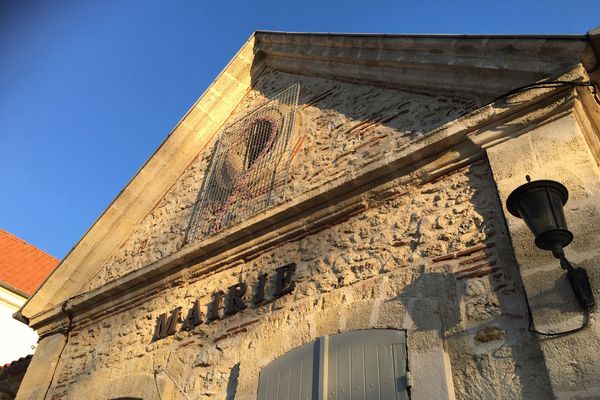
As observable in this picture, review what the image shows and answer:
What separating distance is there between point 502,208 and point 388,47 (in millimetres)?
2385

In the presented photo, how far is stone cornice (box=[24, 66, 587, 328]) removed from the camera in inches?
151

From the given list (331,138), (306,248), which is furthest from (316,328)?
(331,138)

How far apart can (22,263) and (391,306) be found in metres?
14.8

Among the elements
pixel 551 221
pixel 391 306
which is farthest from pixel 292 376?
pixel 551 221

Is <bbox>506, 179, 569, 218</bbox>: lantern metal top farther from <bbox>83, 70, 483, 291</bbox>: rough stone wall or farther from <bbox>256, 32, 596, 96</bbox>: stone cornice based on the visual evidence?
<bbox>83, 70, 483, 291</bbox>: rough stone wall

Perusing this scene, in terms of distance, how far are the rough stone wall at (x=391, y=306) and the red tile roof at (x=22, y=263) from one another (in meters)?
10.3

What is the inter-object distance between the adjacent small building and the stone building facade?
8.43 metres

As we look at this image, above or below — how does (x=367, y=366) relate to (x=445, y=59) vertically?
below

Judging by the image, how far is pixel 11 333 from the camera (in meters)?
14.2

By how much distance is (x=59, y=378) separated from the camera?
594 cm

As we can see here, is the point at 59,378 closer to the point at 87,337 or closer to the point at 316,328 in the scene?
the point at 87,337

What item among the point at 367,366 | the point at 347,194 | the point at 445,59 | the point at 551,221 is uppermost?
the point at 445,59

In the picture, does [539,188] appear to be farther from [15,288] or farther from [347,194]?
[15,288]

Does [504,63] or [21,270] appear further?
[21,270]
